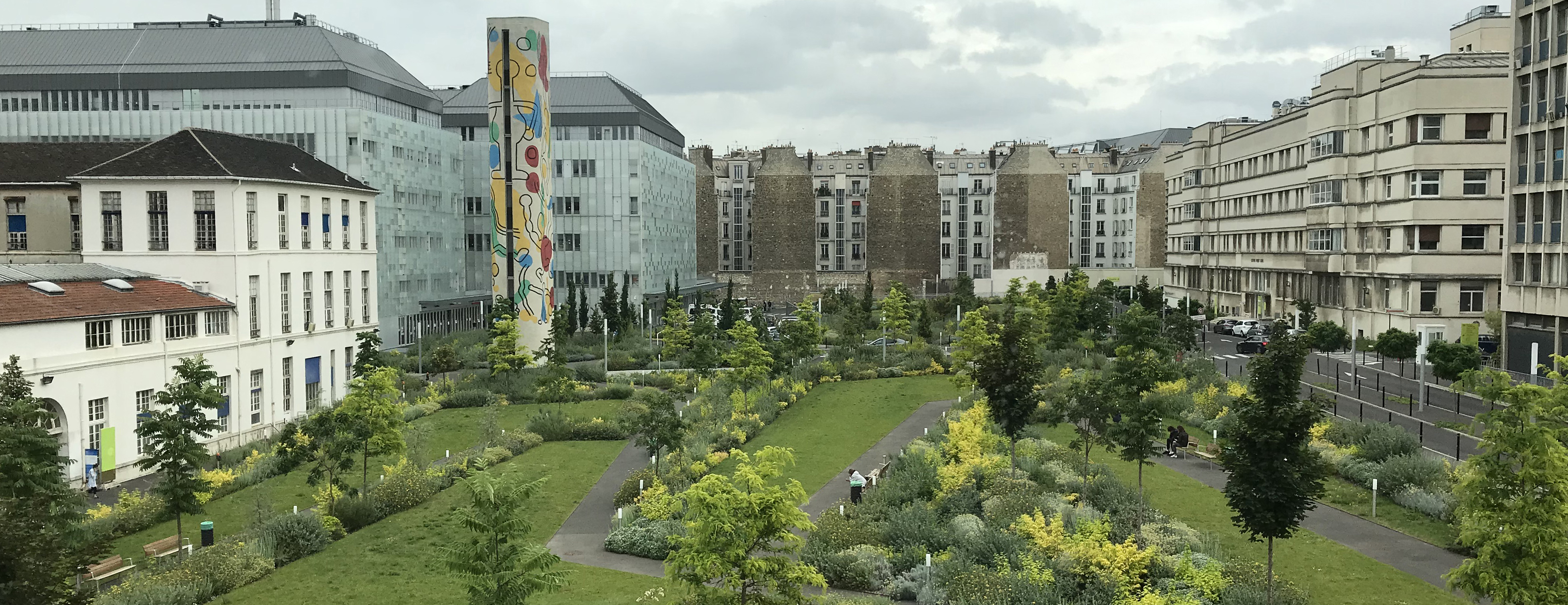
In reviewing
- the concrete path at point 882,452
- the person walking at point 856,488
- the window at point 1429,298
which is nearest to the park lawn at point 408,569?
the concrete path at point 882,452

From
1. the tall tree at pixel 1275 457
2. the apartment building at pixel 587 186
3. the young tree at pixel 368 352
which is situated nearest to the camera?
the tall tree at pixel 1275 457

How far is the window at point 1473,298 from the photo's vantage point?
58.8 meters

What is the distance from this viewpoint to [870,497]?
1129 inches

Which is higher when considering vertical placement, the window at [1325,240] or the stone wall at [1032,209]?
the stone wall at [1032,209]

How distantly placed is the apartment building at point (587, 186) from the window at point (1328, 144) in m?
46.0

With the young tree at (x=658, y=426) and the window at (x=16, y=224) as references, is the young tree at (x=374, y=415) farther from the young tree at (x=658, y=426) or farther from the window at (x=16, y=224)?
the window at (x=16, y=224)

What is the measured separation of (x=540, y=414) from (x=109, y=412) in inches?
569

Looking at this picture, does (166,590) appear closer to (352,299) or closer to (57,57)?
(352,299)

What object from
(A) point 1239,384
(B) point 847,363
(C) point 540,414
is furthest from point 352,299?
(A) point 1239,384

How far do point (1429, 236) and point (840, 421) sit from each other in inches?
1427

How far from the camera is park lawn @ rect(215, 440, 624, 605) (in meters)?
22.4

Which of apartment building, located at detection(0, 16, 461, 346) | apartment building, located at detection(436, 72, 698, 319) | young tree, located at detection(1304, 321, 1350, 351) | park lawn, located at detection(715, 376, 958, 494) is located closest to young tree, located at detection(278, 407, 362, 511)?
park lawn, located at detection(715, 376, 958, 494)

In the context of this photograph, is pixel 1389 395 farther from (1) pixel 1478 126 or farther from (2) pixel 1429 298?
(1) pixel 1478 126

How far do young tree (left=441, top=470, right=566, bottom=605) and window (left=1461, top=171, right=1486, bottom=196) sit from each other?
57626mm
